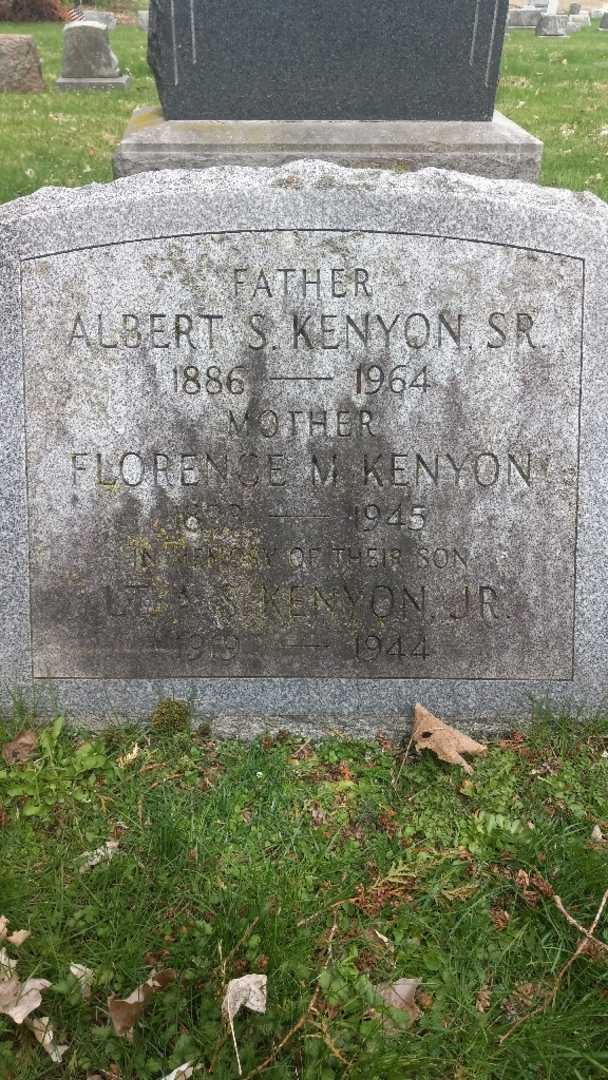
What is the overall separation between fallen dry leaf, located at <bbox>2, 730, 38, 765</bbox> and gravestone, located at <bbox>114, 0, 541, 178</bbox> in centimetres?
325

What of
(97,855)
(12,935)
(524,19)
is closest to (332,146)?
(97,855)

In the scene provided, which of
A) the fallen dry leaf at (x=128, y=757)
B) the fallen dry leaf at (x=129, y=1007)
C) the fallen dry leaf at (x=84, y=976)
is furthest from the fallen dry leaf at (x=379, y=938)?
the fallen dry leaf at (x=128, y=757)

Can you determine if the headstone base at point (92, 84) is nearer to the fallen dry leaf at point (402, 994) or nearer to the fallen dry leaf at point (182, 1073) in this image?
the fallen dry leaf at point (402, 994)

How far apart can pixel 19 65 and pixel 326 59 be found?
30.9 feet

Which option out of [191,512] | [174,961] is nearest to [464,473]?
[191,512]

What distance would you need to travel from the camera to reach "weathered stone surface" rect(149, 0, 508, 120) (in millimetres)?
5059

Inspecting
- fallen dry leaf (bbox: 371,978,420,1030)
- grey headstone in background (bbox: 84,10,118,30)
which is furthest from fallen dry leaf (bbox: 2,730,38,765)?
grey headstone in background (bbox: 84,10,118,30)

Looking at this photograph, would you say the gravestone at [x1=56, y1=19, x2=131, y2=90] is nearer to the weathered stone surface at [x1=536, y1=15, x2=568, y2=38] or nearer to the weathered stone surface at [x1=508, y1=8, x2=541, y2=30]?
the weathered stone surface at [x1=536, y1=15, x2=568, y2=38]

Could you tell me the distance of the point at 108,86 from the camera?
45.3 ft

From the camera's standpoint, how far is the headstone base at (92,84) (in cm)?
1374

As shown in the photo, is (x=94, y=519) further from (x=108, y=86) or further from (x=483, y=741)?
(x=108, y=86)

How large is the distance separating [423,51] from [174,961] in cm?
466

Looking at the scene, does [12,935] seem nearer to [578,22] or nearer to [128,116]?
[128,116]

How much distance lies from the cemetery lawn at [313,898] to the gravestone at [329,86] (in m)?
3.28
